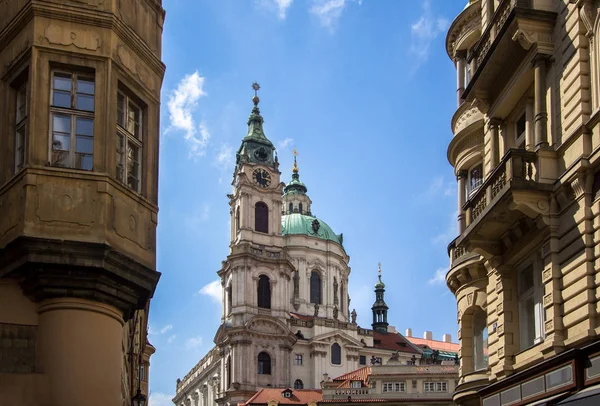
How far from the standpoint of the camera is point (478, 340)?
20797mm

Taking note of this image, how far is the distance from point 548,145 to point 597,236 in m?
2.21

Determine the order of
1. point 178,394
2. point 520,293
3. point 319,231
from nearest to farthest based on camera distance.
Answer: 1. point 520,293
2. point 319,231
3. point 178,394

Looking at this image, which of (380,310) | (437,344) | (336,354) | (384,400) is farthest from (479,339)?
(437,344)

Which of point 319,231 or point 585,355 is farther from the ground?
point 319,231

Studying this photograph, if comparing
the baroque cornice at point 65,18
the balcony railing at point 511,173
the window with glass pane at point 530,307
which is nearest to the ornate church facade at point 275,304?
the window with glass pane at point 530,307

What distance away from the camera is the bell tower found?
288ft

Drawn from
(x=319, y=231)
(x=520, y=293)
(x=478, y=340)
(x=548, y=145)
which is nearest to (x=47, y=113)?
(x=548, y=145)

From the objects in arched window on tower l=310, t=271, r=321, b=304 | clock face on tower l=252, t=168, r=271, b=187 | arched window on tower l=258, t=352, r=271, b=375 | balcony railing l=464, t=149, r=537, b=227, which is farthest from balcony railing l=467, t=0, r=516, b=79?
arched window on tower l=310, t=271, r=321, b=304

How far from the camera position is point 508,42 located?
51.1 ft

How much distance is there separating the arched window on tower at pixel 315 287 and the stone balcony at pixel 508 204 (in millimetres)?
85464

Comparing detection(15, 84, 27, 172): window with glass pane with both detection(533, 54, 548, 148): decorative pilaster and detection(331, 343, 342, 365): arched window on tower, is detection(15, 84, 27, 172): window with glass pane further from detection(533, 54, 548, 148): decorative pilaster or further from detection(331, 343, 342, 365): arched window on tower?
detection(331, 343, 342, 365): arched window on tower

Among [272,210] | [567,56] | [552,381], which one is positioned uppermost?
[272,210]

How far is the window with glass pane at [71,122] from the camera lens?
1235cm

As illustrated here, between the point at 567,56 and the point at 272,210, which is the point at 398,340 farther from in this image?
the point at 567,56
